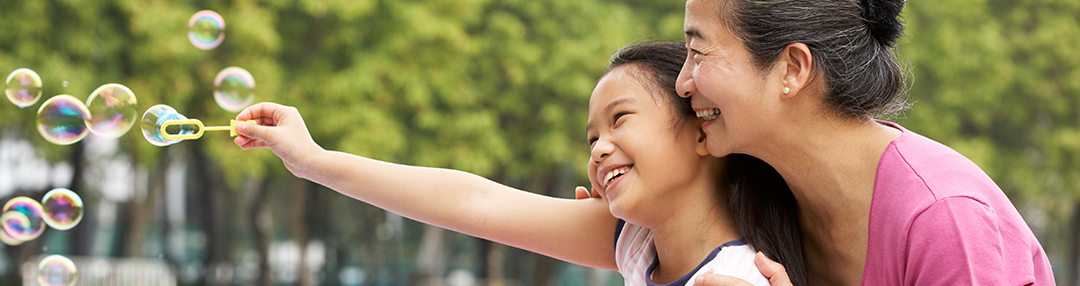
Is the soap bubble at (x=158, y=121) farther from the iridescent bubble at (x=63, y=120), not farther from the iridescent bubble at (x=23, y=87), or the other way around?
the iridescent bubble at (x=23, y=87)

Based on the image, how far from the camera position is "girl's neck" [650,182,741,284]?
2.24 meters

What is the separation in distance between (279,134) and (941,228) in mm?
1608

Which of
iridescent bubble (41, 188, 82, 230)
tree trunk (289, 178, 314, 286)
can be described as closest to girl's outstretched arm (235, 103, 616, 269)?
iridescent bubble (41, 188, 82, 230)

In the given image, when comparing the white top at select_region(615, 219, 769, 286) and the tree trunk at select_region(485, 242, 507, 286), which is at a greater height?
the white top at select_region(615, 219, 769, 286)

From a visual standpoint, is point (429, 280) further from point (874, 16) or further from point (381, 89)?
point (874, 16)

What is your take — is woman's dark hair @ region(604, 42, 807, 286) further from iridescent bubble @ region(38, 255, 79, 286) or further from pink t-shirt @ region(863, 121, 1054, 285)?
iridescent bubble @ region(38, 255, 79, 286)

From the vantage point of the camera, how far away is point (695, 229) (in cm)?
225

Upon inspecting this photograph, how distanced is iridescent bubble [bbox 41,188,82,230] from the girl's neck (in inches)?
127

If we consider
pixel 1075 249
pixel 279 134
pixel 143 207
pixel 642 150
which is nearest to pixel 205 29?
pixel 279 134

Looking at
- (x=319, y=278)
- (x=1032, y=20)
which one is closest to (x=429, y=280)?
(x=319, y=278)

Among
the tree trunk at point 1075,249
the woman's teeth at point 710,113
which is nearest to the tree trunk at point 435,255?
the tree trunk at point 1075,249

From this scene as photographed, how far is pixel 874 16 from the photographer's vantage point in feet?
6.72

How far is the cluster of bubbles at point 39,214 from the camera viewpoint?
4328 millimetres

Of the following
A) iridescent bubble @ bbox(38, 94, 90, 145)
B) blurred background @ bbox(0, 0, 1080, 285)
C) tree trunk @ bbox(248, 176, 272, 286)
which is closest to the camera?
iridescent bubble @ bbox(38, 94, 90, 145)
